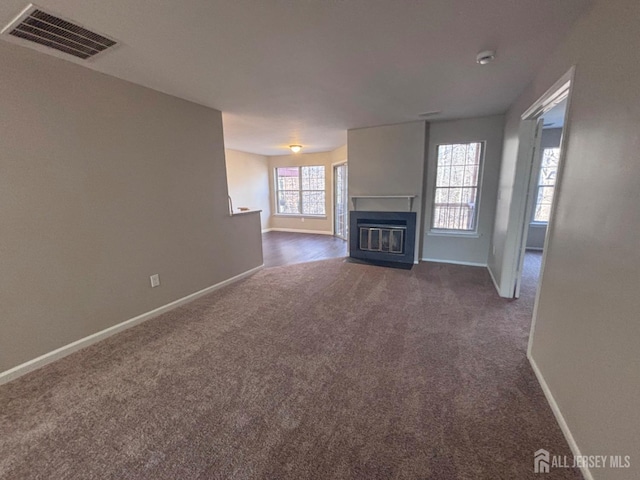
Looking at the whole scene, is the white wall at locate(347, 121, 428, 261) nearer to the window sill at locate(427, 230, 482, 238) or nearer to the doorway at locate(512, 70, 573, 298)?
the window sill at locate(427, 230, 482, 238)

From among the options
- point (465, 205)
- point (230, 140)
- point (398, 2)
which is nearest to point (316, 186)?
point (230, 140)

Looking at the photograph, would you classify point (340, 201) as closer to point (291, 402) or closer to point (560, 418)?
point (291, 402)

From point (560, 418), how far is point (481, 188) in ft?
11.8

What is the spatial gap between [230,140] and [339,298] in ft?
13.9

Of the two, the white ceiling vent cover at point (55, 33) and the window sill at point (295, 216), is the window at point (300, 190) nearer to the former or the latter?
the window sill at point (295, 216)

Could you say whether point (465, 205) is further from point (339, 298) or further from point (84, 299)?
point (84, 299)

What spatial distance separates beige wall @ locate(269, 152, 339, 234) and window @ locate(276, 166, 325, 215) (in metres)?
0.14

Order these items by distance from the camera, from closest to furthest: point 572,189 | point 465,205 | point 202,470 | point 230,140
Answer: point 202,470
point 572,189
point 465,205
point 230,140

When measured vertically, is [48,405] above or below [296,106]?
below

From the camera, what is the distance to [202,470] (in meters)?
1.28

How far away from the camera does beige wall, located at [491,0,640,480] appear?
1049mm

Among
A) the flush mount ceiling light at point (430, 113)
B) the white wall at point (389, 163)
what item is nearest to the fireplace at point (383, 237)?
the white wall at point (389, 163)

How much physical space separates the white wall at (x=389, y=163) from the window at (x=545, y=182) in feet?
9.10

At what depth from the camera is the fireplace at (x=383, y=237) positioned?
4539mm
